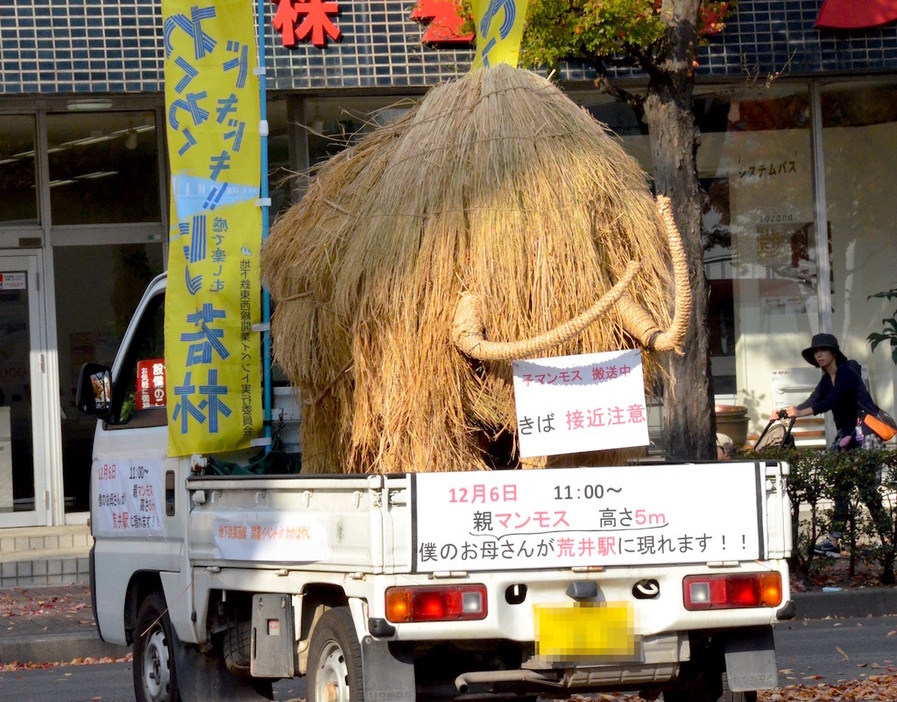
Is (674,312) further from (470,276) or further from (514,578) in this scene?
(514,578)

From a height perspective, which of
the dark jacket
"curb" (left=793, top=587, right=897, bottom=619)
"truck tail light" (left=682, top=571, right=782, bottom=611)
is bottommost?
"curb" (left=793, top=587, right=897, bottom=619)

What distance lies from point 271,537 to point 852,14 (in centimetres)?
902

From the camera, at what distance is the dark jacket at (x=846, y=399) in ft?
34.4

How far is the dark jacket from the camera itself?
34.4 ft

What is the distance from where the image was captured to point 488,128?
527 centimetres

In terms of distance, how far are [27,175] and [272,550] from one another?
8692mm

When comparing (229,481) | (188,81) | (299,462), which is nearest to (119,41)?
(188,81)

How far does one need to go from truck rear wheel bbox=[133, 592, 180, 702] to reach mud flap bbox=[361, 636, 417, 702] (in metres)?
1.75

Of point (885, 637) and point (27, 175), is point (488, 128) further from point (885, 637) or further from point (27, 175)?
point (27, 175)

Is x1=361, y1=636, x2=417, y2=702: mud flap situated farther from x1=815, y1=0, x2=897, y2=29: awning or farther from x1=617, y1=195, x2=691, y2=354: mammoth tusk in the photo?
x1=815, y1=0, x2=897, y2=29: awning

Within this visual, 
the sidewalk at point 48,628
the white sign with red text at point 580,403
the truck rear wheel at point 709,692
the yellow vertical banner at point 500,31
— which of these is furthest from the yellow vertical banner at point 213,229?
the sidewalk at point 48,628

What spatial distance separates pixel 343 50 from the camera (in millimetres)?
11508

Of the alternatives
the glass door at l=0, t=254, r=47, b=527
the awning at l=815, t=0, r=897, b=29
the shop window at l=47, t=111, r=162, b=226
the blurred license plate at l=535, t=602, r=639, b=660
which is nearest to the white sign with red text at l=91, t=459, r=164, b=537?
the blurred license plate at l=535, t=602, r=639, b=660

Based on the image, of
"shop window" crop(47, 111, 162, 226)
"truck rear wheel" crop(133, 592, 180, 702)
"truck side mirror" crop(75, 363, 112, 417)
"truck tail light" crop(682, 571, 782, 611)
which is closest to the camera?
"truck tail light" crop(682, 571, 782, 611)
